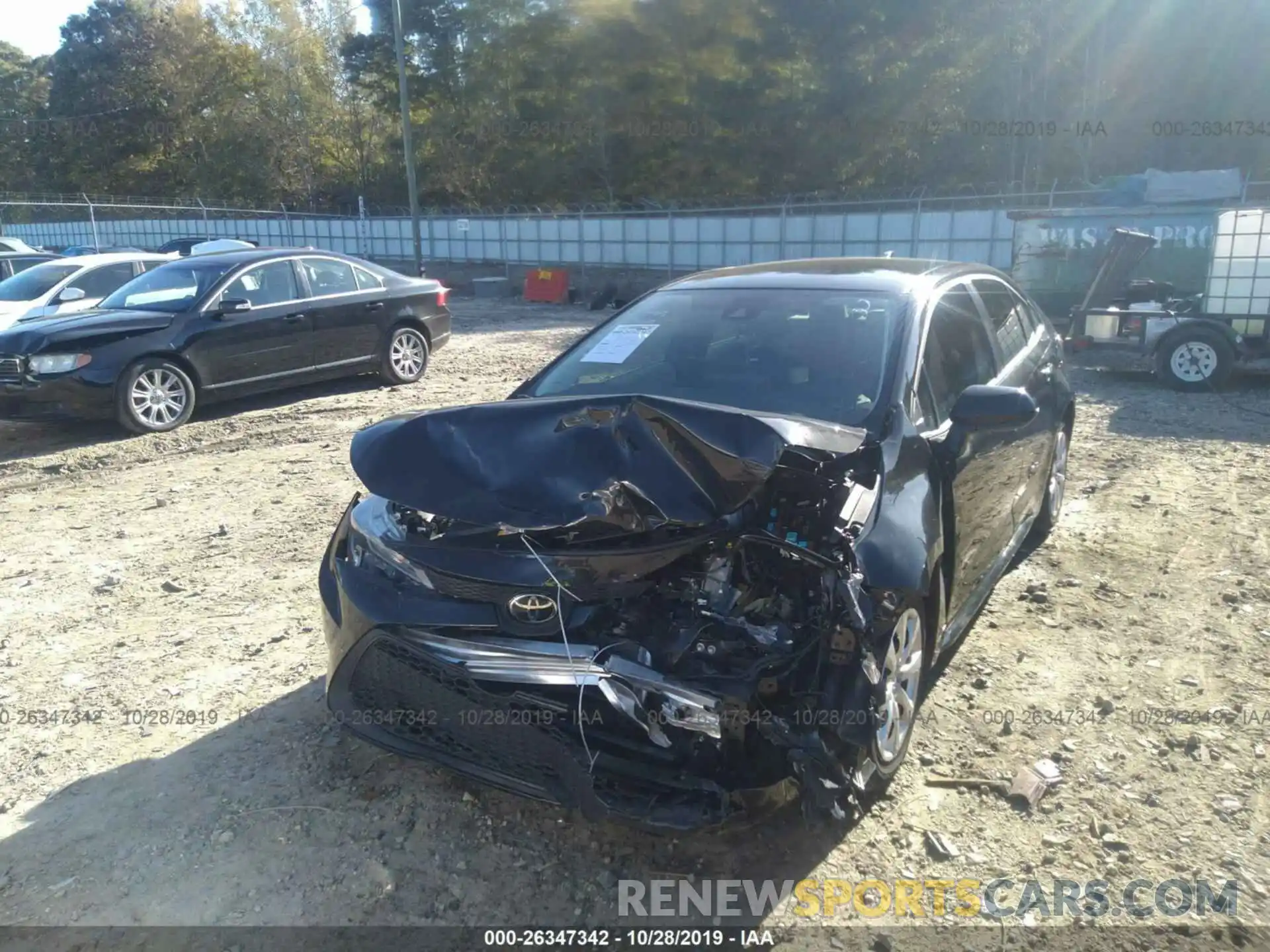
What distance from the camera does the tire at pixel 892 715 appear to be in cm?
285

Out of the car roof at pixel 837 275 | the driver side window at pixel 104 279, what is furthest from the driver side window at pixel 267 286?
the car roof at pixel 837 275

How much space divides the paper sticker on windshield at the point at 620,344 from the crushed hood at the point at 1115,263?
28.9 ft

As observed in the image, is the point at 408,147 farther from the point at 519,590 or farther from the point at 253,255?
the point at 519,590

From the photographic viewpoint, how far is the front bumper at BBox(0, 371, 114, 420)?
7836 mm

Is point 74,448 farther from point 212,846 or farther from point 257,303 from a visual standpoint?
point 212,846

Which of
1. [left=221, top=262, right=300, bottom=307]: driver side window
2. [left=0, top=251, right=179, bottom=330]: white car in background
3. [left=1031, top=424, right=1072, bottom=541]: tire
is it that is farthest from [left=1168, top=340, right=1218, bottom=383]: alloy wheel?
[left=0, top=251, right=179, bottom=330]: white car in background

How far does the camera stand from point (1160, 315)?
10477 mm

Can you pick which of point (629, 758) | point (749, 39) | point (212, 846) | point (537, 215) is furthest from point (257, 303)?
point (749, 39)

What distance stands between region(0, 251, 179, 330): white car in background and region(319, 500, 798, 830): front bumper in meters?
9.50

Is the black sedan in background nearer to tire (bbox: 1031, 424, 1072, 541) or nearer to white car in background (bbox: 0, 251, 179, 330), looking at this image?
white car in background (bbox: 0, 251, 179, 330)

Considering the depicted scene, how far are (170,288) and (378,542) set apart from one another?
7.32 meters

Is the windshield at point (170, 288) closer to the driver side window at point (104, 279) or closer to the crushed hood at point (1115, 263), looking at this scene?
the driver side window at point (104, 279)

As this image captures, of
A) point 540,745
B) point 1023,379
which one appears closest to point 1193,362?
point 1023,379

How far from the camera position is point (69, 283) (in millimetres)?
11062
